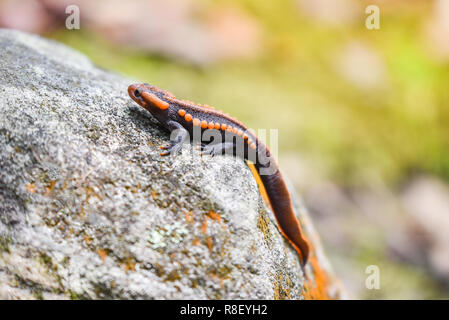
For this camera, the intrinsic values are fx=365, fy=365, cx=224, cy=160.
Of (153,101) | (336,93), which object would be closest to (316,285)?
(153,101)

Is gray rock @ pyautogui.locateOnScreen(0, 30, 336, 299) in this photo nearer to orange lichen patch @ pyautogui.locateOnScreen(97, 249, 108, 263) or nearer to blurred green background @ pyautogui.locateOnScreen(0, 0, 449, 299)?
orange lichen patch @ pyautogui.locateOnScreen(97, 249, 108, 263)

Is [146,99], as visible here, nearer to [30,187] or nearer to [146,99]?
[146,99]

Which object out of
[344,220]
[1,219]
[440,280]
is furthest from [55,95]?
[440,280]

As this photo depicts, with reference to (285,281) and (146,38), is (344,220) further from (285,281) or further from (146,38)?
(146,38)

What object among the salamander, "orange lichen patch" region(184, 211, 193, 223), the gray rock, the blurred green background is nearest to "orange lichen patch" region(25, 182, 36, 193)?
the gray rock

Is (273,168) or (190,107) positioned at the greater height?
(190,107)
